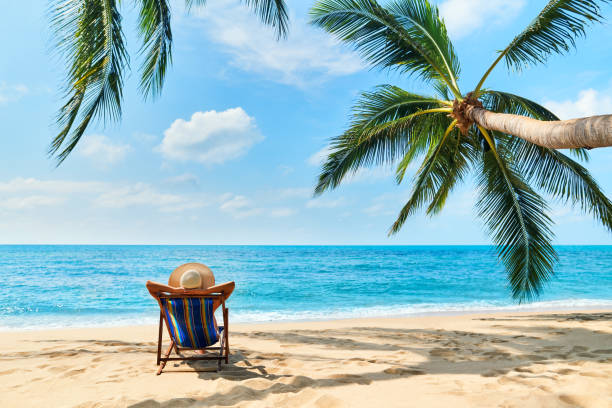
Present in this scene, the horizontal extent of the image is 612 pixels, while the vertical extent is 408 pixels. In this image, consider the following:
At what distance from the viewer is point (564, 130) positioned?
2543 millimetres

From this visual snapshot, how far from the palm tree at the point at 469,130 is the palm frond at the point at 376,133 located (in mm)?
18

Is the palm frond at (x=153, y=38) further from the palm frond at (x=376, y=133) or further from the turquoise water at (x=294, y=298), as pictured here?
the turquoise water at (x=294, y=298)

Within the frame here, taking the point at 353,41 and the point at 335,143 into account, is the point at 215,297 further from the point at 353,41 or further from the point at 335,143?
the point at 353,41

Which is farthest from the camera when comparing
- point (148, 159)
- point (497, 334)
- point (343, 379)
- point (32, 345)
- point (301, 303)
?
point (148, 159)

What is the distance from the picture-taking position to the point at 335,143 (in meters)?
6.05

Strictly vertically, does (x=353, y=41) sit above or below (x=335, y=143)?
above

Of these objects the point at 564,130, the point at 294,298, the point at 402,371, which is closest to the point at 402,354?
the point at 402,371

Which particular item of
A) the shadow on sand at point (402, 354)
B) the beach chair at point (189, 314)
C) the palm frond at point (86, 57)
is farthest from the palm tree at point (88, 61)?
the shadow on sand at point (402, 354)

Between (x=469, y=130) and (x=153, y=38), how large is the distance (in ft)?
16.7

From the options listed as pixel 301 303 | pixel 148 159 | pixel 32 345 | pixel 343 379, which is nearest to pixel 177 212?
pixel 148 159

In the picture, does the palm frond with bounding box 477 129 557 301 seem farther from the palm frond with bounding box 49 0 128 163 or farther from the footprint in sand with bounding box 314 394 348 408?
the palm frond with bounding box 49 0 128 163

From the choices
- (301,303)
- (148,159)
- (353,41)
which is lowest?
(301,303)

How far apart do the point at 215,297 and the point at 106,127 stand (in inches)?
82.8

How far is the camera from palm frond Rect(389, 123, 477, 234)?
22.0 ft
